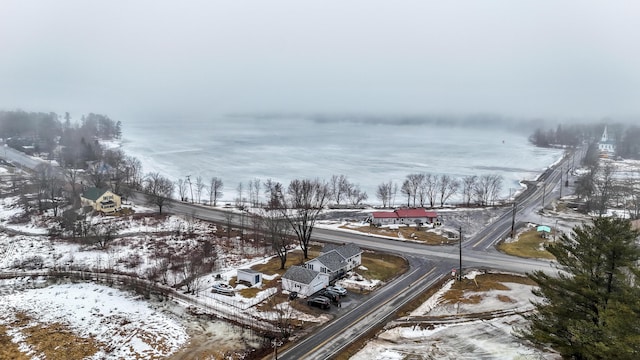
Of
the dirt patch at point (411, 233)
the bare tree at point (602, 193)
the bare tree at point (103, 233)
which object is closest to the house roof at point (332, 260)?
the dirt patch at point (411, 233)

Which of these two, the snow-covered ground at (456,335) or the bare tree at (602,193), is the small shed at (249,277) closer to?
the snow-covered ground at (456,335)

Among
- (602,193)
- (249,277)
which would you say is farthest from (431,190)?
(249,277)

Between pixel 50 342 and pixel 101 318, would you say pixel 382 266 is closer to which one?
pixel 101 318

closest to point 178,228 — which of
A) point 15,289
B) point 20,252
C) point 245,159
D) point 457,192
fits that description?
point 20,252

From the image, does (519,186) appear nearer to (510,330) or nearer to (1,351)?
(510,330)

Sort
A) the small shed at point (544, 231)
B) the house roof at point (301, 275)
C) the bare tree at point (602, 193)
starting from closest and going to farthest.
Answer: the house roof at point (301, 275), the small shed at point (544, 231), the bare tree at point (602, 193)

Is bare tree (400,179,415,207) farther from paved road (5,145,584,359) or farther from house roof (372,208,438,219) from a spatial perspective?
paved road (5,145,584,359)

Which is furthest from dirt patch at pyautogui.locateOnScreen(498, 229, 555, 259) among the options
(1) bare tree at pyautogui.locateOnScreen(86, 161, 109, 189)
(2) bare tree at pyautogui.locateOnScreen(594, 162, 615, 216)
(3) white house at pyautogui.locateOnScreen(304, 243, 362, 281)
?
(1) bare tree at pyautogui.locateOnScreen(86, 161, 109, 189)
